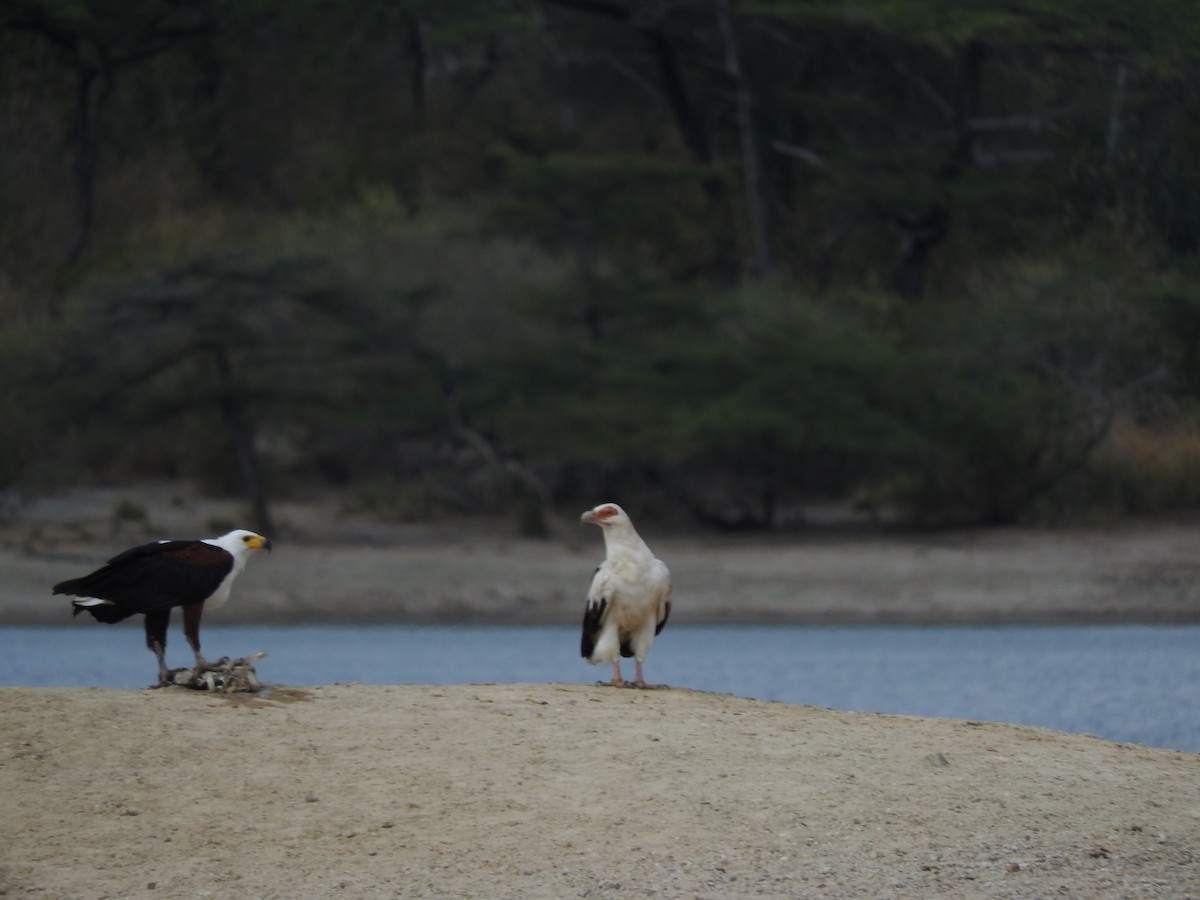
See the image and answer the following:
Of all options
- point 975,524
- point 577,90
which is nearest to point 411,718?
point 975,524

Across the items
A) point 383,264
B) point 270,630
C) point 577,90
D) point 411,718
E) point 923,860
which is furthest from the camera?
point 577,90

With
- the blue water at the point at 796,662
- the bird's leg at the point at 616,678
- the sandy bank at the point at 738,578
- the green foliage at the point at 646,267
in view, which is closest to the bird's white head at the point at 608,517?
the bird's leg at the point at 616,678

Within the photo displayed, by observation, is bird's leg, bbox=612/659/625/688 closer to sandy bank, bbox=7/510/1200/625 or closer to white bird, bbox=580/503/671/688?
white bird, bbox=580/503/671/688

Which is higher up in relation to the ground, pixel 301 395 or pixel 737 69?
pixel 737 69

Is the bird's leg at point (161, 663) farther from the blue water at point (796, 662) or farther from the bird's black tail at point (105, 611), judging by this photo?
the blue water at point (796, 662)

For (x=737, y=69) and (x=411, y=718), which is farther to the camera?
(x=737, y=69)

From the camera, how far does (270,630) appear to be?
20109mm

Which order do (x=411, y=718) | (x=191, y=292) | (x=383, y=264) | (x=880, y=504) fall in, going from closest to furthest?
1. (x=411, y=718)
2. (x=191, y=292)
3. (x=880, y=504)
4. (x=383, y=264)

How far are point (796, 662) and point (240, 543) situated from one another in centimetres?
1093

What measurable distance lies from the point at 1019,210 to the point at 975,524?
7.68 metres

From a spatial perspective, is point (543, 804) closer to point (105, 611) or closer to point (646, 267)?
point (105, 611)

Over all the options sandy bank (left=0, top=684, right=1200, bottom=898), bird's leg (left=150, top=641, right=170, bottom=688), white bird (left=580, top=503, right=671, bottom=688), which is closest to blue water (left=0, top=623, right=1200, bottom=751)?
white bird (left=580, top=503, right=671, bottom=688)

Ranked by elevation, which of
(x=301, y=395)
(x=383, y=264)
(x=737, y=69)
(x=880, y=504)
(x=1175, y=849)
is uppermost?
(x=737, y=69)

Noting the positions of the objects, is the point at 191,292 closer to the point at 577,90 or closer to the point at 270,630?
the point at 270,630
